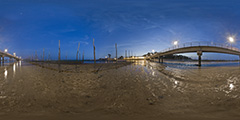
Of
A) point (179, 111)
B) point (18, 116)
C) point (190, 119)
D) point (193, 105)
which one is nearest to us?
point (190, 119)

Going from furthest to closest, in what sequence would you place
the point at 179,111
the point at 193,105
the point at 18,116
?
1. the point at 193,105
2. the point at 179,111
3. the point at 18,116

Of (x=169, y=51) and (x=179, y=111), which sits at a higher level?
(x=169, y=51)

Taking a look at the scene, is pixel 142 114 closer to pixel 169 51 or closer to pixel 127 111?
pixel 127 111

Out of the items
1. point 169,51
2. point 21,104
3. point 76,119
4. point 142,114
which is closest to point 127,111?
point 142,114

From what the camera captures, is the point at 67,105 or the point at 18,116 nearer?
the point at 18,116

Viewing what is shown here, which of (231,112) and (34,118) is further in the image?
(231,112)

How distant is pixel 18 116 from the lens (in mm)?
4598

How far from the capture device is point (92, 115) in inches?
186

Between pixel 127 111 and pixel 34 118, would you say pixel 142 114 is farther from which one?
pixel 34 118

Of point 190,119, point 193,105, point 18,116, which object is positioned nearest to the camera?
point 190,119

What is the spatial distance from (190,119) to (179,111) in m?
0.75

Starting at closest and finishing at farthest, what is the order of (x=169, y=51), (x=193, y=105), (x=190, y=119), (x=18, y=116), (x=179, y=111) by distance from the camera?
(x=190, y=119), (x=18, y=116), (x=179, y=111), (x=193, y=105), (x=169, y=51)

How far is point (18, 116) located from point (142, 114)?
5.04 meters

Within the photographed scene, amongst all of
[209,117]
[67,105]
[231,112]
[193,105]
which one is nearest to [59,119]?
[67,105]
